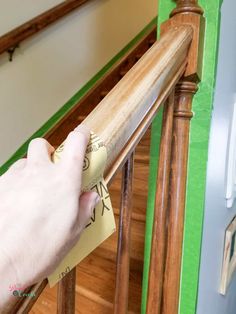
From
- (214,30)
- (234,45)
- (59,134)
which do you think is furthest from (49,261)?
(59,134)

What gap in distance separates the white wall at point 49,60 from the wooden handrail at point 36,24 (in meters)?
0.07

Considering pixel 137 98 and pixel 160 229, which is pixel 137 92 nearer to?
pixel 137 98

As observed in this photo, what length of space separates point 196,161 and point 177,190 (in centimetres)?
8

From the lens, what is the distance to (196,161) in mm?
670

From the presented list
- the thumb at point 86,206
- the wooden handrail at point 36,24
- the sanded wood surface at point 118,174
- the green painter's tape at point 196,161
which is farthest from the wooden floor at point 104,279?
the wooden handrail at point 36,24

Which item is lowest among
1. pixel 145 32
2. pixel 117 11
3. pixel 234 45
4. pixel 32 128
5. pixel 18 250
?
pixel 18 250

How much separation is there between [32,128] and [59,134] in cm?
19

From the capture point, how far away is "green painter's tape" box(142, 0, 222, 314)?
2.04ft

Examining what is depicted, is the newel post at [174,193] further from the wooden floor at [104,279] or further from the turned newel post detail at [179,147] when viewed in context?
the wooden floor at [104,279]

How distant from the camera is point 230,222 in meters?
1.00

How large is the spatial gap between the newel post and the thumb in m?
0.30

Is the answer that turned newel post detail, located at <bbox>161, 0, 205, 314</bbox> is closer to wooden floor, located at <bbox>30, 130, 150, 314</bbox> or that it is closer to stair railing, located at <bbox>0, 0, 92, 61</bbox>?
wooden floor, located at <bbox>30, 130, 150, 314</bbox>

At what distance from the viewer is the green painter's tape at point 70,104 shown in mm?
1930

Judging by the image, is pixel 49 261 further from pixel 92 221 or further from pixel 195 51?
pixel 195 51
